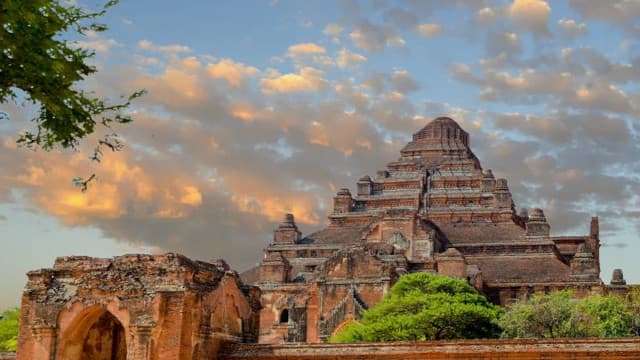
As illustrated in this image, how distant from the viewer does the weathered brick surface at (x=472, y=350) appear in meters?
20.9

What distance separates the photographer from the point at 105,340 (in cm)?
2486

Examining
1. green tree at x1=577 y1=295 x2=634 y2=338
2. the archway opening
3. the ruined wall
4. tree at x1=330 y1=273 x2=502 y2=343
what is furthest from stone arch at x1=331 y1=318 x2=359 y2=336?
the ruined wall

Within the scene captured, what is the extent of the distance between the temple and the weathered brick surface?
25.9 meters

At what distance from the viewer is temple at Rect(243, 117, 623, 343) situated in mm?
51219

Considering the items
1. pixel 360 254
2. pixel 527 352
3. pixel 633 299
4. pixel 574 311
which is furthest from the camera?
pixel 360 254

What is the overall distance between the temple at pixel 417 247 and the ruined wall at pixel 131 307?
25053mm

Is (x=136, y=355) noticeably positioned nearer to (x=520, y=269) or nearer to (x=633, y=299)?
(x=633, y=299)

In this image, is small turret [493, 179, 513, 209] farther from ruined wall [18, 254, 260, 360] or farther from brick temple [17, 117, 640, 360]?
ruined wall [18, 254, 260, 360]

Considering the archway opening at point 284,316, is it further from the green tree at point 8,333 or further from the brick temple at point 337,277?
the green tree at point 8,333

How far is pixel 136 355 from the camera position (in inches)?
874

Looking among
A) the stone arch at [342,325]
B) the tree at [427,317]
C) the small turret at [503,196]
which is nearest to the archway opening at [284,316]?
the stone arch at [342,325]

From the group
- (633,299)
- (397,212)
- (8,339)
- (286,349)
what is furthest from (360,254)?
(286,349)

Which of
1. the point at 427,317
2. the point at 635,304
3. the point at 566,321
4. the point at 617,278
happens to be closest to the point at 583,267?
the point at 617,278

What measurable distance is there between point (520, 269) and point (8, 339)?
27931mm
